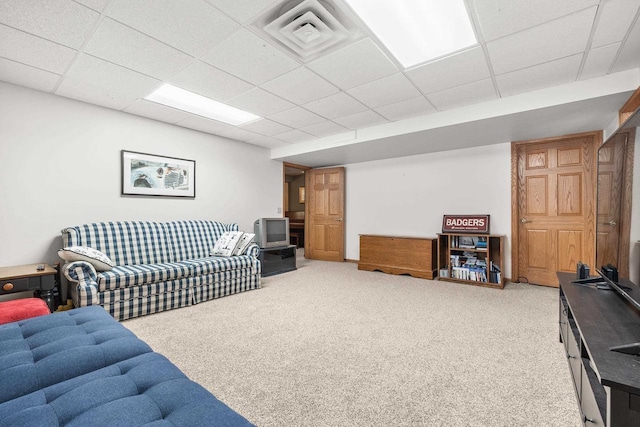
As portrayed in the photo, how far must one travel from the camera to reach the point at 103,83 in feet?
9.82

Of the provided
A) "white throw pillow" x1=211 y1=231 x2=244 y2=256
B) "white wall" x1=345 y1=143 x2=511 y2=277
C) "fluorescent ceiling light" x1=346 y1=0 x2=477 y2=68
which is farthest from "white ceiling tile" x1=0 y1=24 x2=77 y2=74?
"white wall" x1=345 y1=143 x2=511 y2=277

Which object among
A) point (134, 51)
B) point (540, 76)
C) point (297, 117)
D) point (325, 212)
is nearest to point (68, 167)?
point (134, 51)

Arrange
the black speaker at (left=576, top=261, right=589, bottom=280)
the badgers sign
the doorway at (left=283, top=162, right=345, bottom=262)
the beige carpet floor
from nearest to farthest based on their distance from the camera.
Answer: the beige carpet floor → the black speaker at (left=576, top=261, right=589, bottom=280) → the badgers sign → the doorway at (left=283, top=162, right=345, bottom=262)

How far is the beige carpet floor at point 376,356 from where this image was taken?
5.16 ft

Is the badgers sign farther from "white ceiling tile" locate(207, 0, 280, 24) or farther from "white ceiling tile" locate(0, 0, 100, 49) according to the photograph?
"white ceiling tile" locate(0, 0, 100, 49)

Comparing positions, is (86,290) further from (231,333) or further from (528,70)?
(528,70)

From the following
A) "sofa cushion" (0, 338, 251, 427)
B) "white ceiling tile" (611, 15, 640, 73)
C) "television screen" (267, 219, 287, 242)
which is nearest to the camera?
"sofa cushion" (0, 338, 251, 427)

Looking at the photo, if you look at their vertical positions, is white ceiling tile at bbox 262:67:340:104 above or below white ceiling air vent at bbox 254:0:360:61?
below

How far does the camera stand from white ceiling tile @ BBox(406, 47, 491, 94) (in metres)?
2.54

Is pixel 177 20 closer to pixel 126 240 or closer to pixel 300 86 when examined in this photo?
pixel 300 86

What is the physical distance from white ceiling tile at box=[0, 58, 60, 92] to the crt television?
10.2 feet

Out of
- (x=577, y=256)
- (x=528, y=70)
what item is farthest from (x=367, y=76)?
(x=577, y=256)

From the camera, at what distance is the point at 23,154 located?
308cm

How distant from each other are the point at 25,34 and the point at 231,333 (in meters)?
2.85
